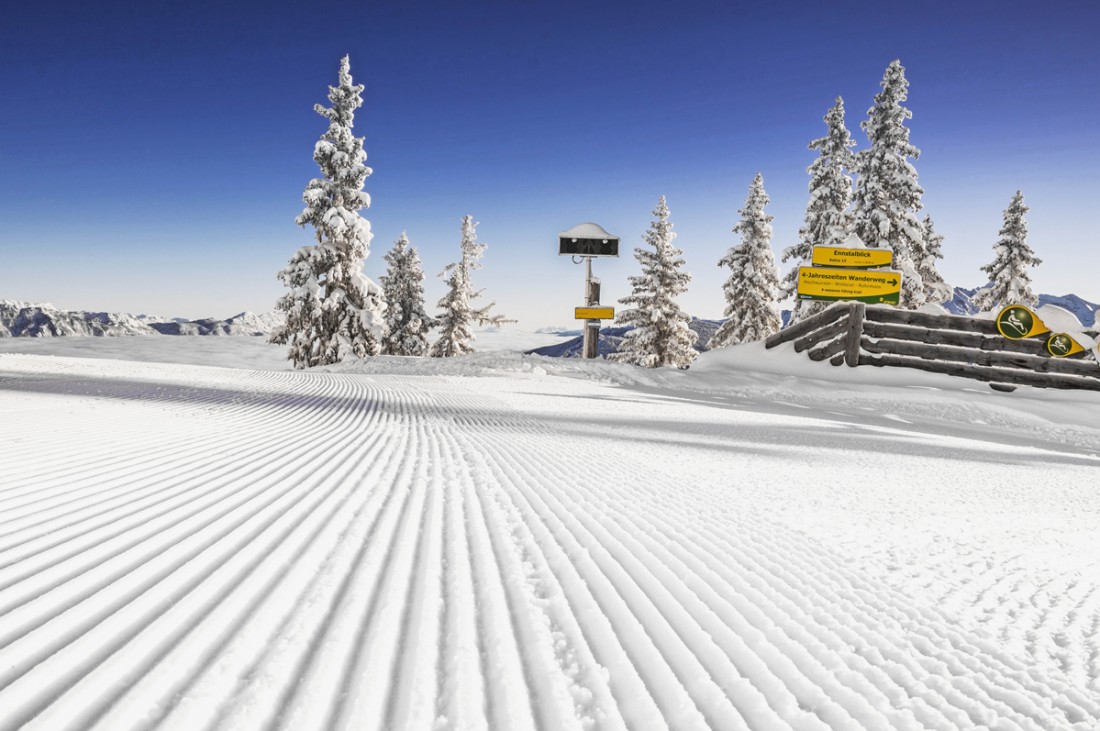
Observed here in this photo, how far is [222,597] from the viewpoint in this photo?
6.97 ft

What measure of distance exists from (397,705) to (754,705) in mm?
1023

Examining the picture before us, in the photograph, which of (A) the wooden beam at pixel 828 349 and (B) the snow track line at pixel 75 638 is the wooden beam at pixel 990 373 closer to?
(A) the wooden beam at pixel 828 349

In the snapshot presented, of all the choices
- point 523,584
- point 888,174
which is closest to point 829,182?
point 888,174

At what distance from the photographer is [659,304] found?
27.8 meters

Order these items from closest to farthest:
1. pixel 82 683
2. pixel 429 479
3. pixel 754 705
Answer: pixel 82 683 → pixel 754 705 → pixel 429 479

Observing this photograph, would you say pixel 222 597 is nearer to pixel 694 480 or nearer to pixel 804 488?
pixel 694 480

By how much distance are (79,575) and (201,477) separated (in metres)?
1.74

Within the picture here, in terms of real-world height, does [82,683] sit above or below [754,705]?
above

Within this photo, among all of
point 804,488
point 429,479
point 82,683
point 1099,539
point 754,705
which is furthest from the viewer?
point 804,488

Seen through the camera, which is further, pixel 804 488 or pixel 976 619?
pixel 804 488

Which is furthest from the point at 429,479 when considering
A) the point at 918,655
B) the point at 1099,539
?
the point at 1099,539

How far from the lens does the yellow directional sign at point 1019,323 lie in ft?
41.5

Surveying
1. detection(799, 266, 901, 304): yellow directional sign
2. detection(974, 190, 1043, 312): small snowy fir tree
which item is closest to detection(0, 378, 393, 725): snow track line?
detection(799, 266, 901, 304): yellow directional sign

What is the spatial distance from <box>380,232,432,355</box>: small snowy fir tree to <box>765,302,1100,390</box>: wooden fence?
71.8 ft
